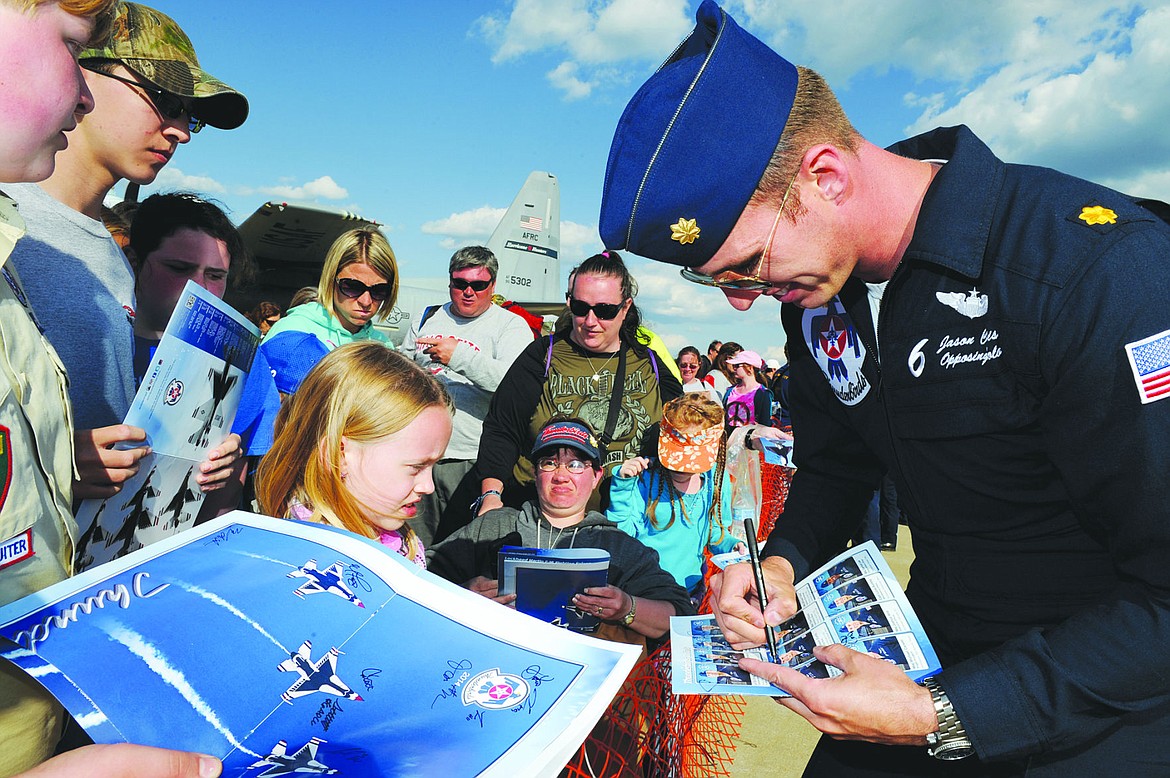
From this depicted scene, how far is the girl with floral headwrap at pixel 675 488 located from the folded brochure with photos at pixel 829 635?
223cm

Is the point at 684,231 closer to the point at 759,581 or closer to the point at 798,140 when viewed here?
the point at 798,140

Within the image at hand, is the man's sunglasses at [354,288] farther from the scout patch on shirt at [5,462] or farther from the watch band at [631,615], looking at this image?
the scout patch on shirt at [5,462]

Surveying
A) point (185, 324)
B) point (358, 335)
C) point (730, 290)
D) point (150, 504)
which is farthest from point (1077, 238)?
point (358, 335)

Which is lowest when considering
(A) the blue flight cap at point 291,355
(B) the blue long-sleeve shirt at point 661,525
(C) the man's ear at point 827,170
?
(B) the blue long-sleeve shirt at point 661,525

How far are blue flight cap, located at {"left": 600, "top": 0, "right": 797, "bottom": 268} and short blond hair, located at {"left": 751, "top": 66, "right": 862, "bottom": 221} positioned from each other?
17 mm

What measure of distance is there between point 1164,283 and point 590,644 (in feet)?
3.26

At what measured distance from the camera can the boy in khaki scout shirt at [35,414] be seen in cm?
89

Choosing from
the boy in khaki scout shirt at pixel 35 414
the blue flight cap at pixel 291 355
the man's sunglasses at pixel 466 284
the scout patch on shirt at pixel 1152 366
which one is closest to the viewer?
the boy in khaki scout shirt at pixel 35 414

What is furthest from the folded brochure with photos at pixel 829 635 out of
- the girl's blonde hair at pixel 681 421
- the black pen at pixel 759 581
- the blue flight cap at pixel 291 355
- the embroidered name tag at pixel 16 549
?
the girl's blonde hair at pixel 681 421

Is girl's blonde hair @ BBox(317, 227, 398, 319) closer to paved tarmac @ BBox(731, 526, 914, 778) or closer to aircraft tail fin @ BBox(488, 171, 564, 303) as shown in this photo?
paved tarmac @ BBox(731, 526, 914, 778)

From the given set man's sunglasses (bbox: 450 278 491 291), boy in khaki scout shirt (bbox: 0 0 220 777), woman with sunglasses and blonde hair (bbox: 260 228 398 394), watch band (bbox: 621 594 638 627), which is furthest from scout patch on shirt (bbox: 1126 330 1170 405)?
man's sunglasses (bbox: 450 278 491 291)

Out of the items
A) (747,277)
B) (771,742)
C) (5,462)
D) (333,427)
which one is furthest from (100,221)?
(771,742)

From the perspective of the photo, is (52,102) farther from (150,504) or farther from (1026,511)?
(1026,511)

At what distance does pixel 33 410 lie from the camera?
3.61 feet
